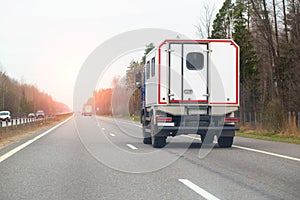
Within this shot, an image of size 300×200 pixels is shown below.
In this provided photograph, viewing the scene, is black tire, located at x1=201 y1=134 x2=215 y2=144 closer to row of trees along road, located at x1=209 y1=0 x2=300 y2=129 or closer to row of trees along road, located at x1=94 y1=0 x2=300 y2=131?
row of trees along road, located at x1=94 y1=0 x2=300 y2=131

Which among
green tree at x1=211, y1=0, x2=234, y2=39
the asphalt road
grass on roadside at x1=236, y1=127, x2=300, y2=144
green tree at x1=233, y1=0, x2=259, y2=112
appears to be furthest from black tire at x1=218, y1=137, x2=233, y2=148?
green tree at x1=211, y1=0, x2=234, y2=39

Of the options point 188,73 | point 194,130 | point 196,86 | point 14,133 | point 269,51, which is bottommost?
point 14,133

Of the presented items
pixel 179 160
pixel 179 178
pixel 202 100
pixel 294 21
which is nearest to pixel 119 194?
pixel 179 178

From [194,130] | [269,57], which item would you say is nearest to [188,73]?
[194,130]

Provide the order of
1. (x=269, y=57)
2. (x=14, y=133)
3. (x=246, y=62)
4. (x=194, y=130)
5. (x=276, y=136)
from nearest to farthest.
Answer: (x=194, y=130) → (x=276, y=136) → (x=14, y=133) → (x=269, y=57) → (x=246, y=62)

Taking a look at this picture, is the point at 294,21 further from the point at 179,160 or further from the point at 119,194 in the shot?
the point at 119,194

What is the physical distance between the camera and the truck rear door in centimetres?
1452

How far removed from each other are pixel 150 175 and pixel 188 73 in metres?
6.04

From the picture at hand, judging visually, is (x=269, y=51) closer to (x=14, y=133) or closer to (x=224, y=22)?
(x=14, y=133)

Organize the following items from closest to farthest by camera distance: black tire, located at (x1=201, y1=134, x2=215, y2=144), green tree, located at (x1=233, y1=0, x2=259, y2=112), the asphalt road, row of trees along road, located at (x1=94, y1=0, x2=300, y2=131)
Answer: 1. the asphalt road
2. black tire, located at (x1=201, y1=134, x2=215, y2=144)
3. row of trees along road, located at (x1=94, y1=0, x2=300, y2=131)
4. green tree, located at (x1=233, y1=0, x2=259, y2=112)

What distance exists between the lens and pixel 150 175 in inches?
364

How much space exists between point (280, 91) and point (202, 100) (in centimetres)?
1484

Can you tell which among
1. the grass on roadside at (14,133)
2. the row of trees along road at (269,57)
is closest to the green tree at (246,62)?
the row of trees along road at (269,57)

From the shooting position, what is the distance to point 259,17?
28641 millimetres
